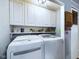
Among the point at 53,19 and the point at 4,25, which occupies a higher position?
the point at 53,19

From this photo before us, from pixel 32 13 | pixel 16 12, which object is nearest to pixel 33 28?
pixel 32 13

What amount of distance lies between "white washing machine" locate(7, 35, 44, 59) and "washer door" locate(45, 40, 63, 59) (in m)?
0.23

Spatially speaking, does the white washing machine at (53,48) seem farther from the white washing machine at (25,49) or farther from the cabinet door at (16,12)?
the cabinet door at (16,12)

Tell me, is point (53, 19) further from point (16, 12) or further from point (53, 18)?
point (16, 12)

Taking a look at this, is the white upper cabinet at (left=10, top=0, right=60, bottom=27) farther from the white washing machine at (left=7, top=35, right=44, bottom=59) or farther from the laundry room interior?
the white washing machine at (left=7, top=35, right=44, bottom=59)

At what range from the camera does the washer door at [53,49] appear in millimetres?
2717

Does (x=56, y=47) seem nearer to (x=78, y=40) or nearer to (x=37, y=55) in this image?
(x=37, y=55)

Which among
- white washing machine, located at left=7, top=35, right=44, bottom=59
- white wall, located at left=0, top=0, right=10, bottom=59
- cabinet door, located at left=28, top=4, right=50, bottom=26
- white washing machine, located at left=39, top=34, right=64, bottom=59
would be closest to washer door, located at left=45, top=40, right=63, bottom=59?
white washing machine, located at left=39, top=34, right=64, bottom=59

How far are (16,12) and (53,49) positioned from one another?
127cm

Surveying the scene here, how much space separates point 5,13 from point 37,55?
1011 mm

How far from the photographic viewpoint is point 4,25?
2152 mm

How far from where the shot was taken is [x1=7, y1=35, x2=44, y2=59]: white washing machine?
5.93 feet

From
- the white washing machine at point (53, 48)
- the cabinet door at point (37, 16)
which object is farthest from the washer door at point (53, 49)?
the cabinet door at point (37, 16)

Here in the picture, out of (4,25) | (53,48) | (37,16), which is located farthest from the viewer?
(37,16)
